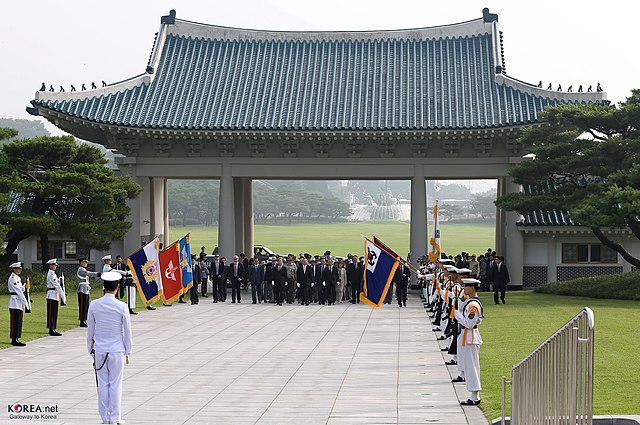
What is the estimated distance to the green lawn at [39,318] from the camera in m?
20.9

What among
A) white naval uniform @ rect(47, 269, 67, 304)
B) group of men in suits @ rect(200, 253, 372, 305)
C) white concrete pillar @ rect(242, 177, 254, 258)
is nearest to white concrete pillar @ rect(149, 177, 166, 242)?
white concrete pillar @ rect(242, 177, 254, 258)

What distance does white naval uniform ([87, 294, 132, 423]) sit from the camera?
10992 mm

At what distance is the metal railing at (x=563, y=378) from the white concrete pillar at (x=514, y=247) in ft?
89.6

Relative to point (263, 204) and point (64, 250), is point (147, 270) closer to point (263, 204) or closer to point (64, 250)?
point (64, 250)

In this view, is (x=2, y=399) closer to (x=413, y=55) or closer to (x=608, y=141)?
Answer: (x=608, y=141)

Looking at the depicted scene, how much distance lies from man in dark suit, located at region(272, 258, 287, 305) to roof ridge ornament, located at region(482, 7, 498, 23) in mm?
14444

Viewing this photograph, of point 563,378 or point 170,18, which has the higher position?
point 170,18

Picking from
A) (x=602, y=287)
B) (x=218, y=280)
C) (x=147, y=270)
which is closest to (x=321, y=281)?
(x=218, y=280)

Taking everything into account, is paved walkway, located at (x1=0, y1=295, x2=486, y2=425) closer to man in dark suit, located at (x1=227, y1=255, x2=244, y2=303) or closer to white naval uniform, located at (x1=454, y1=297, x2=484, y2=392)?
white naval uniform, located at (x1=454, y1=297, x2=484, y2=392)

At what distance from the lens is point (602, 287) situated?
31.0 metres

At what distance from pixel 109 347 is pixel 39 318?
1408cm

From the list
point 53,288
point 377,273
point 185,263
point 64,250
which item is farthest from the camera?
point 64,250

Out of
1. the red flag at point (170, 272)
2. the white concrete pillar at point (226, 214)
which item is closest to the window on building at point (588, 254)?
the white concrete pillar at point (226, 214)

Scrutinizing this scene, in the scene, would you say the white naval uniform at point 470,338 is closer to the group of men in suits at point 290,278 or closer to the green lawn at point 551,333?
the green lawn at point 551,333
